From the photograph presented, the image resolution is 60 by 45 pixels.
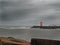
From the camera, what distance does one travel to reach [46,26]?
690 inches

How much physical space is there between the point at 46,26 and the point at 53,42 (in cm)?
1590

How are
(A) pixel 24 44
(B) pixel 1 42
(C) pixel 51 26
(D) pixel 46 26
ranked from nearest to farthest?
(A) pixel 24 44, (B) pixel 1 42, (C) pixel 51 26, (D) pixel 46 26

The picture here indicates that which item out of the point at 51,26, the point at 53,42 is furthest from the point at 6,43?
the point at 51,26

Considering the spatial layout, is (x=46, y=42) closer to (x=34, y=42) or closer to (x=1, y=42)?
(x=34, y=42)

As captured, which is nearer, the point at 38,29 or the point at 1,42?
the point at 1,42

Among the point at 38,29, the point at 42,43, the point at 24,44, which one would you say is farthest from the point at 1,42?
the point at 38,29

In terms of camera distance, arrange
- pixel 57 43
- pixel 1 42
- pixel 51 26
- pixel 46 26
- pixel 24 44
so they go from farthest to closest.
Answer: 1. pixel 46 26
2. pixel 51 26
3. pixel 1 42
4. pixel 24 44
5. pixel 57 43

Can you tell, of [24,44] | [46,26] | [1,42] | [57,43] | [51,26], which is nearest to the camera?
[57,43]

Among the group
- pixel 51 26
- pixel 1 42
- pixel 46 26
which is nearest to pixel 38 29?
pixel 46 26

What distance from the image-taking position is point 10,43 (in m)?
1.78

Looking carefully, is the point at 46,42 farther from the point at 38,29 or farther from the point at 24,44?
the point at 38,29

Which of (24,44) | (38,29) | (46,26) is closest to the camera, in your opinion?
(24,44)

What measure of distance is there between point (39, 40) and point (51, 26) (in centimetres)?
1472

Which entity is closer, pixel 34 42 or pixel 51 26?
pixel 34 42
